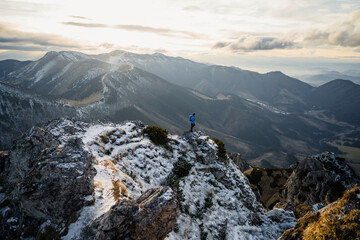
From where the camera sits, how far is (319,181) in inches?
2630

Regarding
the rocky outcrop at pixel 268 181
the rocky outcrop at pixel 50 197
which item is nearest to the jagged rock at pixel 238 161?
the rocky outcrop at pixel 268 181

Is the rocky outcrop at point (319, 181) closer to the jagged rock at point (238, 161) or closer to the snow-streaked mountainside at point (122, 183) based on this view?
the jagged rock at point (238, 161)

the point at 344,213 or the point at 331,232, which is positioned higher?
the point at 344,213

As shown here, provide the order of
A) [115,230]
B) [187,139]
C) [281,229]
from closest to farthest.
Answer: [115,230]
[281,229]
[187,139]

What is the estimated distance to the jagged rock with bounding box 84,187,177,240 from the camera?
13.2 m

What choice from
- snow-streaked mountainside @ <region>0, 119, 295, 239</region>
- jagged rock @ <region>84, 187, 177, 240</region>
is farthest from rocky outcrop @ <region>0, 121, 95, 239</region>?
jagged rock @ <region>84, 187, 177, 240</region>

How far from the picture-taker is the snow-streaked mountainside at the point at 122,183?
16.3m

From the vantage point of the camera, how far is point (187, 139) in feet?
134

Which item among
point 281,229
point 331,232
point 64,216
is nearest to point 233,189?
point 281,229

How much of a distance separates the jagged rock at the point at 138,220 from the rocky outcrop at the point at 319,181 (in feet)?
191

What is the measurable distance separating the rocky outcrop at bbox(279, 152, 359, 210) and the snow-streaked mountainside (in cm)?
3996

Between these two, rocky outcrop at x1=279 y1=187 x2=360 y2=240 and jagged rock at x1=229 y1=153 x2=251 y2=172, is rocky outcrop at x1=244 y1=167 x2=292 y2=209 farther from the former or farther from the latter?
rocky outcrop at x1=279 y1=187 x2=360 y2=240

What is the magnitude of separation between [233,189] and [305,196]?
53.2 metres

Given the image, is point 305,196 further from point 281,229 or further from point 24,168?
point 24,168
